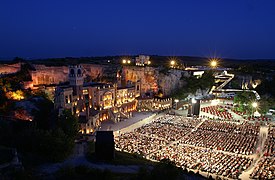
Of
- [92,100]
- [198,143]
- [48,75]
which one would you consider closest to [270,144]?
[198,143]

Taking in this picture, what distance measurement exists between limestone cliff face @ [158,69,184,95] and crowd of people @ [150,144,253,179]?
32.0 m

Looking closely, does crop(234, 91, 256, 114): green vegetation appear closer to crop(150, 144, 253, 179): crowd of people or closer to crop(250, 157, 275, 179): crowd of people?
crop(250, 157, 275, 179): crowd of people

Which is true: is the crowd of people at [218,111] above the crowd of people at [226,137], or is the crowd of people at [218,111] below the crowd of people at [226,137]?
above

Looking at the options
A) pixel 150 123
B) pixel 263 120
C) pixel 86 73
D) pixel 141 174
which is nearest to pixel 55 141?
pixel 141 174

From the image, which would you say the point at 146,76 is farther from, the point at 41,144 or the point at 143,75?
the point at 41,144

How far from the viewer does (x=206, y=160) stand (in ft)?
88.8

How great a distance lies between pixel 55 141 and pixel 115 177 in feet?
23.0

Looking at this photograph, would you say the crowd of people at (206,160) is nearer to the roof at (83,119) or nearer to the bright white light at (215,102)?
the roof at (83,119)

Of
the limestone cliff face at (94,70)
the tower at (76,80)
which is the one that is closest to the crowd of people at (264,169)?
the tower at (76,80)

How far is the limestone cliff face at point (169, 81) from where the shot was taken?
62.6m

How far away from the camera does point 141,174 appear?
14602 millimetres

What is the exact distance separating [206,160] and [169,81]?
37.2m

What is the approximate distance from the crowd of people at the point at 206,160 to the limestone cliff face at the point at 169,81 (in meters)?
32.0

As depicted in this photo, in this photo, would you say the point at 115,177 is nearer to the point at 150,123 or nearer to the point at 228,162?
the point at 228,162
